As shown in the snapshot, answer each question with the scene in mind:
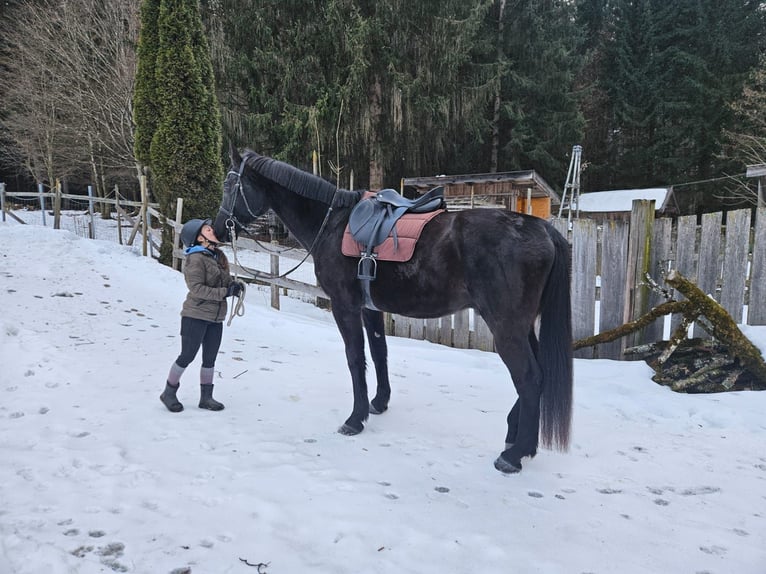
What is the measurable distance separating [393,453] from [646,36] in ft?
113

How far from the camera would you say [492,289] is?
3.02m

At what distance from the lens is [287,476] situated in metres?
2.74

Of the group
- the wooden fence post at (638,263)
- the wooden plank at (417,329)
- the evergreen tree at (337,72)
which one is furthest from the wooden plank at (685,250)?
the evergreen tree at (337,72)

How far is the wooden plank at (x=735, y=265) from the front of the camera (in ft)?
14.7

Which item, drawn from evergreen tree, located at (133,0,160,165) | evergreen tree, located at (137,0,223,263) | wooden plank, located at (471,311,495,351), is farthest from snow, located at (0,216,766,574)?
evergreen tree, located at (133,0,160,165)

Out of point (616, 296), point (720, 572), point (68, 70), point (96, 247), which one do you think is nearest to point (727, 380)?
point (616, 296)

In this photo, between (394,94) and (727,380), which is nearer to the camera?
(727,380)

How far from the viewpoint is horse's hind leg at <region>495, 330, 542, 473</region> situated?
2979mm

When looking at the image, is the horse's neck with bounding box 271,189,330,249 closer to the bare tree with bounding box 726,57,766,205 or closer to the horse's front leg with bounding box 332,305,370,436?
the horse's front leg with bounding box 332,305,370,436

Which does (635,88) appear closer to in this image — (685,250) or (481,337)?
(685,250)

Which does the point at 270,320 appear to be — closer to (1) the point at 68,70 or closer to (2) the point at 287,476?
(2) the point at 287,476

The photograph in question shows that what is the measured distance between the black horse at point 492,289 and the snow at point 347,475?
363 mm

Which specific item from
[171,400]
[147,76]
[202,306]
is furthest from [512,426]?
[147,76]

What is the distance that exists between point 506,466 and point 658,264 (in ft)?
10.7
